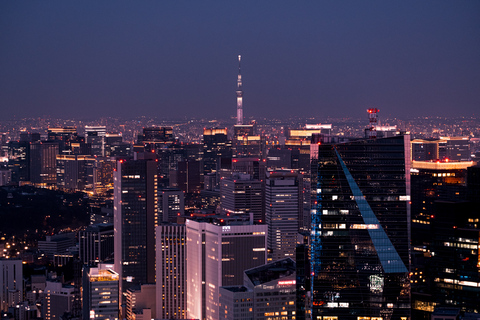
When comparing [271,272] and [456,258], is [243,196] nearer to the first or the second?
[271,272]

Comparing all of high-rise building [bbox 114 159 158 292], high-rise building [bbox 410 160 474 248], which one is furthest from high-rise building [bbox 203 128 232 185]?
high-rise building [bbox 410 160 474 248]

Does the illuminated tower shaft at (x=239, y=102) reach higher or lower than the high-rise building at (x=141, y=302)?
higher

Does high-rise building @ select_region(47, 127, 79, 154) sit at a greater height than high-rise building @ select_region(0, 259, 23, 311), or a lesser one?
greater

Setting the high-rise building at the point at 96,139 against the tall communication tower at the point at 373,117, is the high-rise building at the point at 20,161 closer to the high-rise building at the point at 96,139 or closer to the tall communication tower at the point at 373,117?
the high-rise building at the point at 96,139

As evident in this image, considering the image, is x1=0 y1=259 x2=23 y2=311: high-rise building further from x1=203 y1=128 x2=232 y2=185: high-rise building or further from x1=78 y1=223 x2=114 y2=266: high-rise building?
x1=203 y1=128 x2=232 y2=185: high-rise building

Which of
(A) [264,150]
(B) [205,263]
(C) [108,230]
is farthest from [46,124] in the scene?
(B) [205,263]

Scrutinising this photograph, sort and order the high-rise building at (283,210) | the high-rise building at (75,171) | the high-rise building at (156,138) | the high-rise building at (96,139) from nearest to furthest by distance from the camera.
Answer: the high-rise building at (283,210), the high-rise building at (96,139), the high-rise building at (156,138), the high-rise building at (75,171)

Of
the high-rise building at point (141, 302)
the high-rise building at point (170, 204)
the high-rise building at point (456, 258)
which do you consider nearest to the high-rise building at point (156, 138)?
the high-rise building at point (170, 204)

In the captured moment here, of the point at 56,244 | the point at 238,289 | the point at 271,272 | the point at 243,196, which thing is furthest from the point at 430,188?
the point at 56,244
